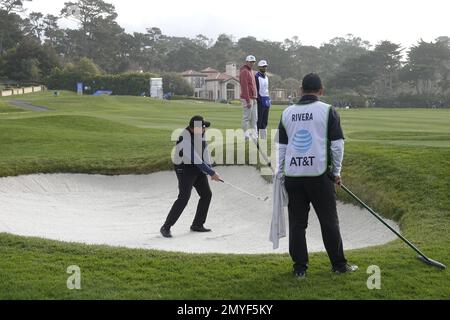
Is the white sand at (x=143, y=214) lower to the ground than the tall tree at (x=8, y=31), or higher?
lower

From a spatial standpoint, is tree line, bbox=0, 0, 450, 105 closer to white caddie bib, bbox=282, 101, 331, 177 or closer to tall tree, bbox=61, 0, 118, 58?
tall tree, bbox=61, 0, 118, 58

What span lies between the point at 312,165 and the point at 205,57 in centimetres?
14311

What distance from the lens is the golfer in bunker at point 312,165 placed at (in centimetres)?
727

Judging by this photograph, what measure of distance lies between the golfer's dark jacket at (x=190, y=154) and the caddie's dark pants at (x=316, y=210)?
3983mm

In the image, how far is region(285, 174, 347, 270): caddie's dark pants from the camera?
7344mm

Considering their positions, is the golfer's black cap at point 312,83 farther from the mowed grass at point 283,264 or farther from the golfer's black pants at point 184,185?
the golfer's black pants at point 184,185

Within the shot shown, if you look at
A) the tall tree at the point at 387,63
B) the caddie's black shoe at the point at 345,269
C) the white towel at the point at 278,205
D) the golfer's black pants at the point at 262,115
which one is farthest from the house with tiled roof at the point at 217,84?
the caddie's black shoe at the point at 345,269

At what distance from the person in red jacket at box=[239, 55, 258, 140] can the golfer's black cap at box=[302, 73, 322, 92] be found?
750cm

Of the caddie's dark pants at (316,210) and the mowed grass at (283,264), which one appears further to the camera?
the caddie's dark pants at (316,210)

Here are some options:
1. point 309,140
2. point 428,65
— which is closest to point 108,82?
point 428,65
